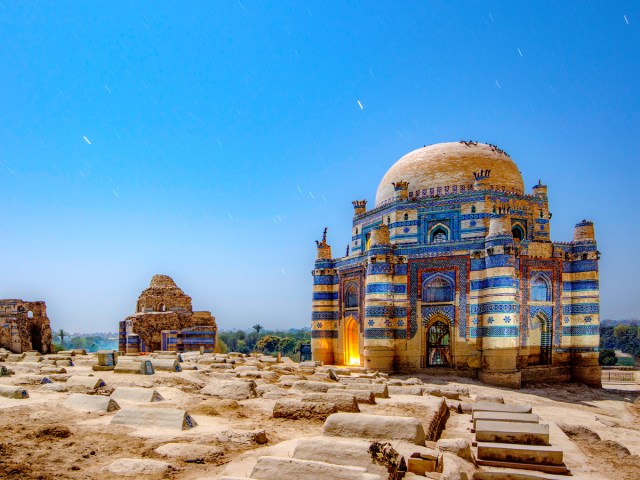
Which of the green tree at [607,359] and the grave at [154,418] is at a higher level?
the grave at [154,418]

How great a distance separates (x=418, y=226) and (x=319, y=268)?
5965 mm

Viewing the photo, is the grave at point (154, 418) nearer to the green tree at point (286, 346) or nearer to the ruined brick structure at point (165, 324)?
the ruined brick structure at point (165, 324)

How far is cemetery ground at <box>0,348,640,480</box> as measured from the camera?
5883 mm

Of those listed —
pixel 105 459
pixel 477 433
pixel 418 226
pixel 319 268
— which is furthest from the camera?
pixel 319 268

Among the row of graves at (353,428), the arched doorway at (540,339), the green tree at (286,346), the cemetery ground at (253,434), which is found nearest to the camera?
the row of graves at (353,428)

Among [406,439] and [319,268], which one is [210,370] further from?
[319,268]

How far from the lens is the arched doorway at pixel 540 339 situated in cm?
2266

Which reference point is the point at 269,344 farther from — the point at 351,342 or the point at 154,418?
the point at 154,418

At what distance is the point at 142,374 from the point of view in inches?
548

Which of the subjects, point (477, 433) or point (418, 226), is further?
point (418, 226)

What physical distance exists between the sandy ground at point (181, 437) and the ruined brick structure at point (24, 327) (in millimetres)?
16532

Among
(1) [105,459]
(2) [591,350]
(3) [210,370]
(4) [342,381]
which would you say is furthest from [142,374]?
(2) [591,350]

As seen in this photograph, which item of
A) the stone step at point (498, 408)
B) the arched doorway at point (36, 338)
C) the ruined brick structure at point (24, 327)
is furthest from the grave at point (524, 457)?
the arched doorway at point (36, 338)

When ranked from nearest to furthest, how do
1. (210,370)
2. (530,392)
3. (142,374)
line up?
(142,374) < (210,370) < (530,392)
